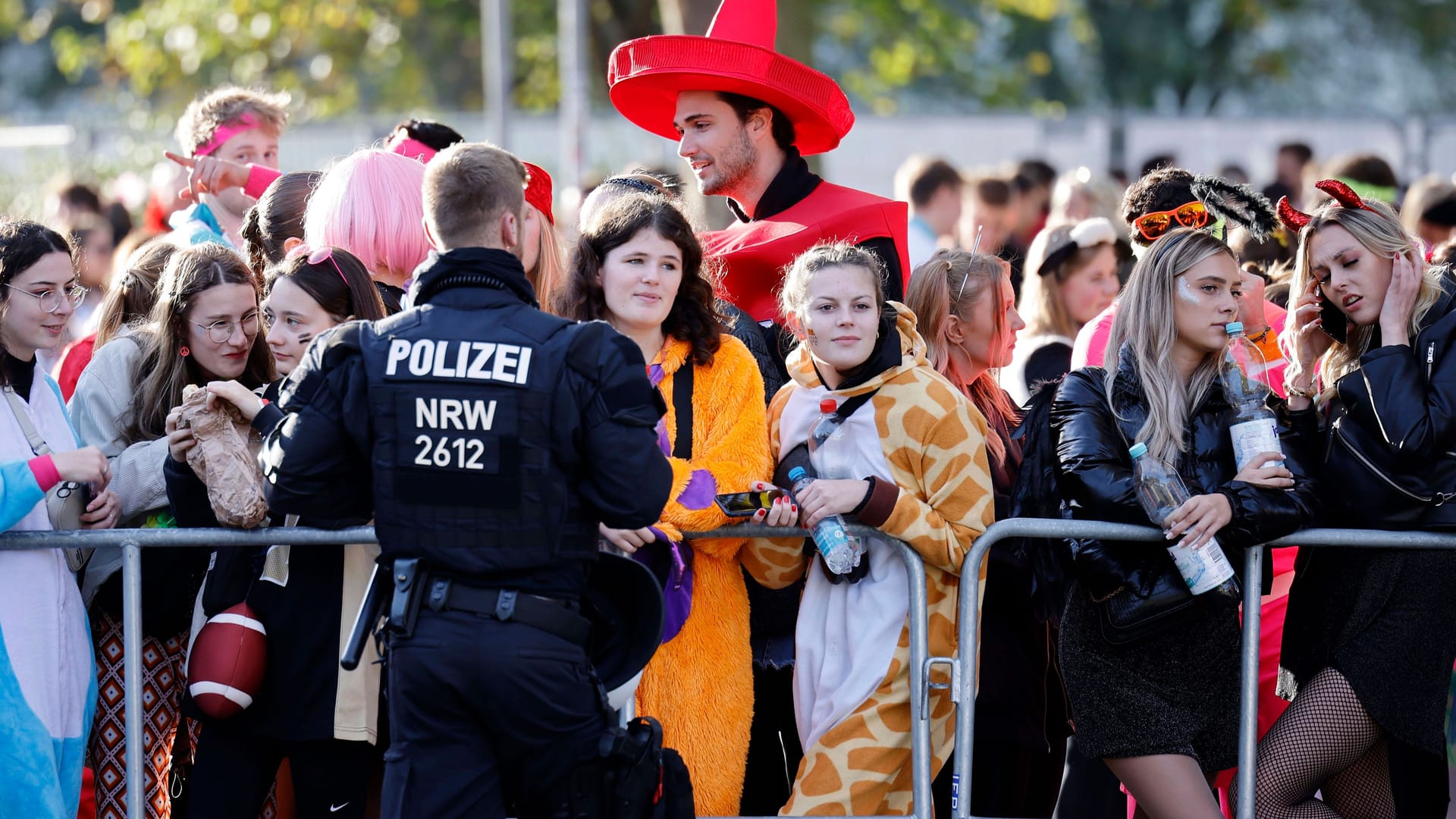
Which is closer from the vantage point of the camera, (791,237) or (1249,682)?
(1249,682)

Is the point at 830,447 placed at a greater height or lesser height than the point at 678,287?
lesser

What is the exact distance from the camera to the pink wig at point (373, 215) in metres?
4.61

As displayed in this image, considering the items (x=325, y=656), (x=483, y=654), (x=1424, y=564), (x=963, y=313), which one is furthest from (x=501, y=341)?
(x=1424, y=564)

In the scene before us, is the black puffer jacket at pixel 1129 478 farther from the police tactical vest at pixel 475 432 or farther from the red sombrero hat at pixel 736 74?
the red sombrero hat at pixel 736 74

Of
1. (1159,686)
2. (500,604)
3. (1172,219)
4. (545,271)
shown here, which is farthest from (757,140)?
(500,604)

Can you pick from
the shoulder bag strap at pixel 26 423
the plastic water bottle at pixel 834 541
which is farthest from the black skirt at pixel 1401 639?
the shoulder bag strap at pixel 26 423

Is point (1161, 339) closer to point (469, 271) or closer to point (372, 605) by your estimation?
point (469, 271)

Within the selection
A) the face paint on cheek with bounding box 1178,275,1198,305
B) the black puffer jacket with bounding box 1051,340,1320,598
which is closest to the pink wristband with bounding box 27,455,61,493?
the black puffer jacket with bounding box 1051,340,1320,598

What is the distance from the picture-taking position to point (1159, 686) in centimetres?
412

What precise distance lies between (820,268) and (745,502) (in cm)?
65

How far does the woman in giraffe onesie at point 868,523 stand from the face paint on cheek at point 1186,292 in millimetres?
608

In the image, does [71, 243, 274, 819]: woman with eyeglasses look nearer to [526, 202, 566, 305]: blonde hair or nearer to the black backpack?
[526, 202, 566, 305]: blonde hair

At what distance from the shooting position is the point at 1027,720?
4.60 meters

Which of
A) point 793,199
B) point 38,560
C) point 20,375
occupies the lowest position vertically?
point 38,560
